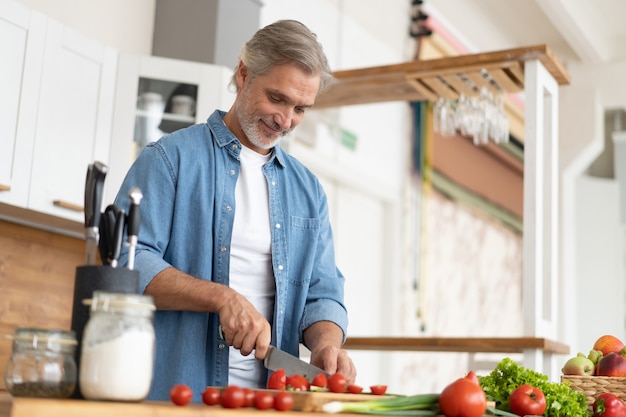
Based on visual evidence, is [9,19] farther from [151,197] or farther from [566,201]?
[566,201]

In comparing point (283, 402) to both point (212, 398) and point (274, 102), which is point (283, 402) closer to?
point (212, 398)

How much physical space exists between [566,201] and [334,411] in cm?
701

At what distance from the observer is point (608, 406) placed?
6.29 ft

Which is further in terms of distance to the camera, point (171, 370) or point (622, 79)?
point (622, 79)

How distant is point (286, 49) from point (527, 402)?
86 centimetres

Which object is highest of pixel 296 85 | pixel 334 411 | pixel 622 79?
pixel 622 79

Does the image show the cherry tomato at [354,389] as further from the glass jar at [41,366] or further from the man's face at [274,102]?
the man's face at [274,102]

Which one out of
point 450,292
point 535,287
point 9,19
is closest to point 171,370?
point 9,19

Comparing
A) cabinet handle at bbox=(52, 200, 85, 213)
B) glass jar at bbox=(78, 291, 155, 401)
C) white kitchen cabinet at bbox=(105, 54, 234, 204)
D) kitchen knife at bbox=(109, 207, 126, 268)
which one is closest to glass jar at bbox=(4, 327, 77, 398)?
glass jar at bbox=(78, 291, 155, 401)

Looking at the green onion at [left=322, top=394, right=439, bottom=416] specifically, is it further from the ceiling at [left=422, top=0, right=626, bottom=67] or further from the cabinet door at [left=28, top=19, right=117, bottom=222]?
the ceiling at [left=422, top=0, right=626, bottom=67]

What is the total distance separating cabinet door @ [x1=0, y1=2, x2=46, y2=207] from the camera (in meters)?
3.38

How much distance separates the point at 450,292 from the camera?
7.96 metres

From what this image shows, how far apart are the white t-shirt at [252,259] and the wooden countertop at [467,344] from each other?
5.99 feet

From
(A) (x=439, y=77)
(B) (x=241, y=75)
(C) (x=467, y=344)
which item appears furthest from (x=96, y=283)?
(A) (x=439, y=77)
